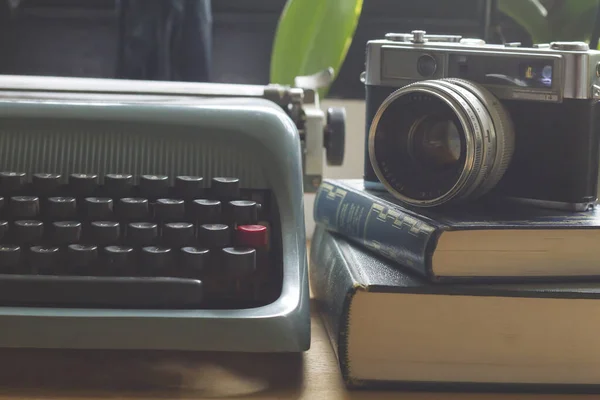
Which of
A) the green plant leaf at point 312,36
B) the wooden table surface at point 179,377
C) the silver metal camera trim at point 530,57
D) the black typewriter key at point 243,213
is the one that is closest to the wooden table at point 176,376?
the wooden table surface at point 179,377

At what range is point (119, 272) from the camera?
62cm

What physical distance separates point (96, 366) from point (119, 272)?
74 mm

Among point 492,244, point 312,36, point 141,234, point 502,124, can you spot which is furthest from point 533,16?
point 141,234

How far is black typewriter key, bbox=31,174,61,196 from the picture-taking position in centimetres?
66

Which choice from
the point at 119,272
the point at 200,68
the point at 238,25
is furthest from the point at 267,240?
the point at 238,25

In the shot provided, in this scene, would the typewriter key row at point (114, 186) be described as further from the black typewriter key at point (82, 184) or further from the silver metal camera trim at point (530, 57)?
the silver metal camera trim at point (530, 57)

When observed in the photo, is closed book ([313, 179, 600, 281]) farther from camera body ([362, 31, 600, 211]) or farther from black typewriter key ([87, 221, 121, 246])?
black typewriter key ([87, 221, 121, 246])

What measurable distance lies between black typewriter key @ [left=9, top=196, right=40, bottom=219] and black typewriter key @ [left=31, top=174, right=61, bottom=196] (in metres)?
0.01

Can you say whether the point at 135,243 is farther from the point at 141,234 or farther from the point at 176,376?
the point at 176,376

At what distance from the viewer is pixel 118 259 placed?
2.03 feet

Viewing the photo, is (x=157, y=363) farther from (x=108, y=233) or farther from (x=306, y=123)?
(x=306, y=123)

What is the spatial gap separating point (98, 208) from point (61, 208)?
1.2 inches

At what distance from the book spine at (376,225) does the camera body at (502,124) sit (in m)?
0.03

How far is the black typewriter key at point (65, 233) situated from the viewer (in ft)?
2.08
